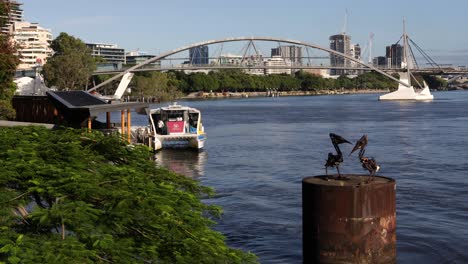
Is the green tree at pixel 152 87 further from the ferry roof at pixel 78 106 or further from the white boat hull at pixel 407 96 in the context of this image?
the ferry roof at pixel 78 106

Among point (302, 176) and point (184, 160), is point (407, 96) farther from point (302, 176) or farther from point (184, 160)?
point (302, 176)

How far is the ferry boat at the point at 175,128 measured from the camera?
140 ft

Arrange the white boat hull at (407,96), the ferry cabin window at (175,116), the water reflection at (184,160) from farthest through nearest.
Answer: the white boat hull at (407,96) < the ferry cabin window at (175,116) < the water reflection at (184,160)

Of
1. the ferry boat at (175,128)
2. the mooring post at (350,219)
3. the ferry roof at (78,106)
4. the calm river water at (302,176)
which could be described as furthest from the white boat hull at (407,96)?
the mooring post at (350,219)

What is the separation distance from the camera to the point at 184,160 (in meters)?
→ 38.7

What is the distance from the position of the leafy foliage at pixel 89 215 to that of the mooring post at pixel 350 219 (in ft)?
12.0

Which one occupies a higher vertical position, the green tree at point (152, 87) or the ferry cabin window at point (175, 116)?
the green tree at point (152, 87)

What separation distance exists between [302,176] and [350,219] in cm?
1804

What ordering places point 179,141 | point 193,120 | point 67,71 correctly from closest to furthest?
point 179,141
point 193,120
point 67,71

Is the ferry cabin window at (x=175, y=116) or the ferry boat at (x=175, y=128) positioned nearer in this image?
the ferry boat at (x=175, y=128)

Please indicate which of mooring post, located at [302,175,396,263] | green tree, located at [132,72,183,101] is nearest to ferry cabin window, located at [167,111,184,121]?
mooring post, located at [302,175,396,263]

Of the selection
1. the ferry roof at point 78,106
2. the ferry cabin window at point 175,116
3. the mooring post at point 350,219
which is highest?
the ferry roof at point 78,106

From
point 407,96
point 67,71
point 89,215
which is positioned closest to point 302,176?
point 89,215

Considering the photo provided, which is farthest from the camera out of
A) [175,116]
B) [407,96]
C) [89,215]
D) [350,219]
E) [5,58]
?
[407,96]
